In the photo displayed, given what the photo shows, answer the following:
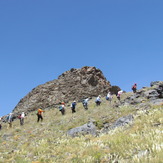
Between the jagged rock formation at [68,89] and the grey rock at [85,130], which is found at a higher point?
the jagged rock formation at [68,89]

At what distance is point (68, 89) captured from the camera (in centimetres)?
5238

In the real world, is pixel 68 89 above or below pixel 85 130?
above

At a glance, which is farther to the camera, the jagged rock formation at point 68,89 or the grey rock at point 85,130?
the jagged rock formation at point 68,89

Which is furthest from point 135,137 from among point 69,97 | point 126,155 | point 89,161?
point 69,97

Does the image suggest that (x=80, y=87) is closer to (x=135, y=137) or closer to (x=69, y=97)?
(x=69, y=97)

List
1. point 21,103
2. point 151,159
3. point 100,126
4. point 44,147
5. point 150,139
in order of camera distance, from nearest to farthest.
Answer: point 151,159 → point 150,139 → point 44,147 → point 100,126 → point 21,103

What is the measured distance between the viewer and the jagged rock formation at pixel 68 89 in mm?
50344

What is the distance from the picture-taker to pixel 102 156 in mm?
6113

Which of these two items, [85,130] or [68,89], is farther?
[68,89]

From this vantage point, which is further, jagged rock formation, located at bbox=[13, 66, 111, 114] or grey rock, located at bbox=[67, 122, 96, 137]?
jagged rock formation, located at bbox=[13, 66, 111, 114]

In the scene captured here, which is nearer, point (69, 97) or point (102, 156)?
point (102, 156)

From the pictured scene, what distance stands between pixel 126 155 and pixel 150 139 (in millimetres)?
972

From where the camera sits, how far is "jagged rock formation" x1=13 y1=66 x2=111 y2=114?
5034 cm

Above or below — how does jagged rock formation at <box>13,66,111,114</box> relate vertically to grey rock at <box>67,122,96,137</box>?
above
